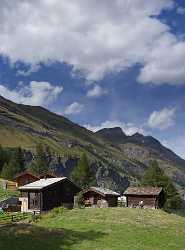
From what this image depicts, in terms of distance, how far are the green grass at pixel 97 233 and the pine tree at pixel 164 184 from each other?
4321 cm

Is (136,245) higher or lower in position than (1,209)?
lower

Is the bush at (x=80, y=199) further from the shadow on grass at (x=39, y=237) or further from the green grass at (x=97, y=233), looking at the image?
the shadow on grass at (x=39, y=237)

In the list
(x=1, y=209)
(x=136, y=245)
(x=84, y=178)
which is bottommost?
(x=136, y=245)

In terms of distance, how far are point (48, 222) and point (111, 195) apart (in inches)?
1254

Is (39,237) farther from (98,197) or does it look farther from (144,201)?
(144,201)

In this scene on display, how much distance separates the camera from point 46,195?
8638 centimetres

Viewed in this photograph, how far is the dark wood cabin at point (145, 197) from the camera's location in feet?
299

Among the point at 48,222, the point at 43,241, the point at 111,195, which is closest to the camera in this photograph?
the point at 43,241

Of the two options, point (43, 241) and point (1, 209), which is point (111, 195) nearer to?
point (1, 209)

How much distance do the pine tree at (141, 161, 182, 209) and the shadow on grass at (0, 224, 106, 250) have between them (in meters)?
59.7

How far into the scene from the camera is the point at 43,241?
47.6 m

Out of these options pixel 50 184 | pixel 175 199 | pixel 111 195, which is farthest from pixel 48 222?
pixel 175 199

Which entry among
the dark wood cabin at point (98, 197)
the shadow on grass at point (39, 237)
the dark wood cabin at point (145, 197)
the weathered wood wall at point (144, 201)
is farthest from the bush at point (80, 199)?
the shadow on grass at point (39, 237)

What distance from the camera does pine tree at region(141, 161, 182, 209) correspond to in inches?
4360
